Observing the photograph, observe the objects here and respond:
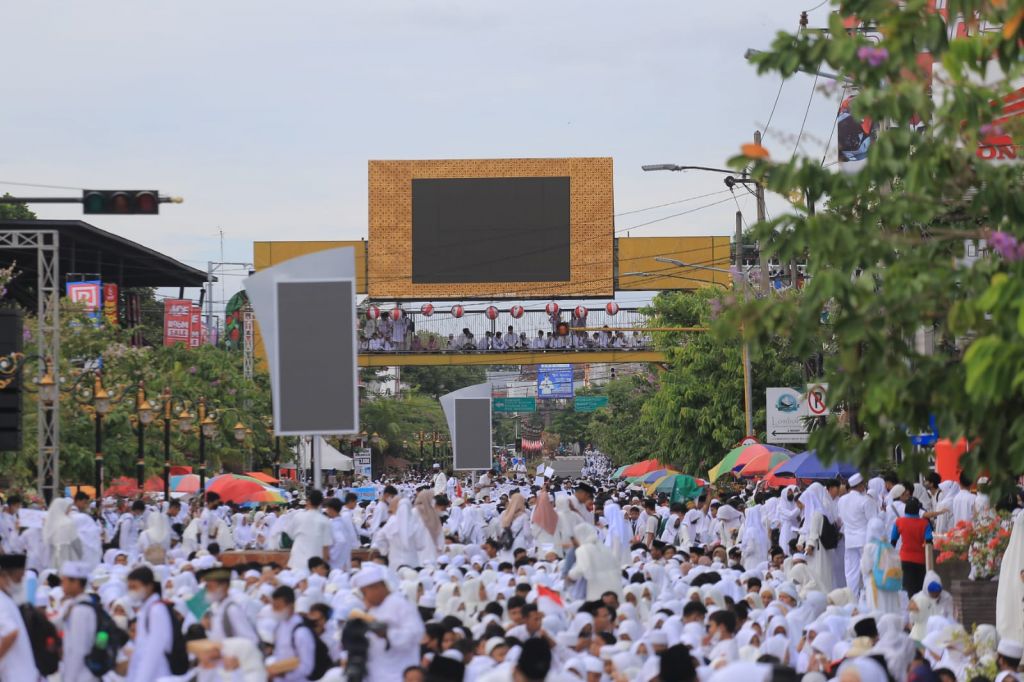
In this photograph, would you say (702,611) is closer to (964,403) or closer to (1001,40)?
(964,403)

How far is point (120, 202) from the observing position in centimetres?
1981

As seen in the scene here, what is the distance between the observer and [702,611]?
13562 mm

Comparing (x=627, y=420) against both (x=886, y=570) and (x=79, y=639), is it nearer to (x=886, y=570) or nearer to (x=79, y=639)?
(x=886, y=570)

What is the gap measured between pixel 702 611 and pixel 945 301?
5.67 meters

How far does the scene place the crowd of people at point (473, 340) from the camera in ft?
211

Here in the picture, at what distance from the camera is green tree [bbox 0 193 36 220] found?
67438 millimetres

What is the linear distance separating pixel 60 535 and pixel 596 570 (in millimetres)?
7890

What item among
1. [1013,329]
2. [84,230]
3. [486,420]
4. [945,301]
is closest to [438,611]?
[945,301]

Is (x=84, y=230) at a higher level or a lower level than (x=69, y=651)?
higher

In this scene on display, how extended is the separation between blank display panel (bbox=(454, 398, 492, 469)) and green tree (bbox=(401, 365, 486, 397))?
6570 cm

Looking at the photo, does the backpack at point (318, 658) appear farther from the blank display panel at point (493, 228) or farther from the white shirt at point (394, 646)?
the blank display panel at point (493, 228)

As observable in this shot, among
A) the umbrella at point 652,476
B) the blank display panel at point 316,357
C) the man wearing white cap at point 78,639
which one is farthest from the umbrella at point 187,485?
the man wearing white cap at point 78,639

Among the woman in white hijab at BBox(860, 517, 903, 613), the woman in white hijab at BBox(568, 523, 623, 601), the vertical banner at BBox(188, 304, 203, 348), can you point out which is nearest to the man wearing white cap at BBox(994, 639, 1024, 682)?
the woman in white hijab at BBox(568, 523, 623, 601)

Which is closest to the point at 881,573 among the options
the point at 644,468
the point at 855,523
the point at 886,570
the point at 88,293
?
the point at 886,570
